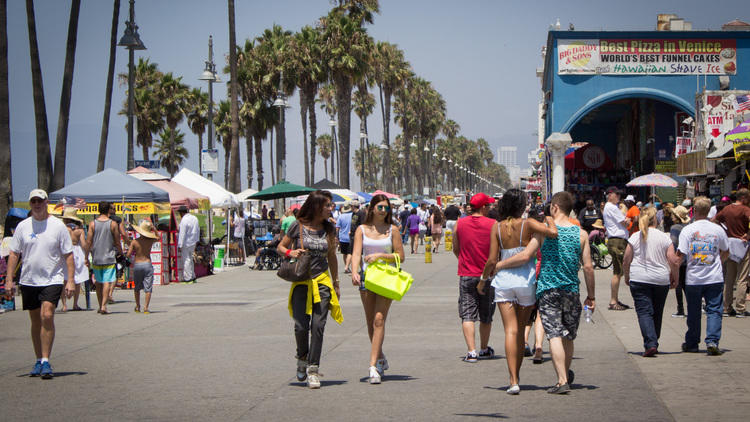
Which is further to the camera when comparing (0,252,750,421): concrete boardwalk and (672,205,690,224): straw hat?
(672,205,690,224): straw hat

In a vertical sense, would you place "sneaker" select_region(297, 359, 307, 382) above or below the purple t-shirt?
below

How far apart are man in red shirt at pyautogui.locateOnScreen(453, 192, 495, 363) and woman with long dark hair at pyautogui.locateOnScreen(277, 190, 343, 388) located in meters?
1.62

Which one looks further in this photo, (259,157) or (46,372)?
(259,157)

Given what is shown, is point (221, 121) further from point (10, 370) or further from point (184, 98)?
point (10, 370)

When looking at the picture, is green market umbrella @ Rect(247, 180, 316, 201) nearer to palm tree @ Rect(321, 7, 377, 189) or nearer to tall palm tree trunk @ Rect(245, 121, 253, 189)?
palm tree @ Rect(321, 7, 377, 189)

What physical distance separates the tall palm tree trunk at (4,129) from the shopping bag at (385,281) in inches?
556

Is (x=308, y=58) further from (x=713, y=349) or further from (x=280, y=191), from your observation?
(x=713, y=349)

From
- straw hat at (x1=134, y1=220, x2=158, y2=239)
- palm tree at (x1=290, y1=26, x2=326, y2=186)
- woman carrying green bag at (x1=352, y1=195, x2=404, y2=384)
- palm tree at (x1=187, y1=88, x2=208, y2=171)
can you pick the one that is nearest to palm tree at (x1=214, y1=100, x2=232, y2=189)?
palm tree at (x1=187, y1=88, x2=208, y2=171)

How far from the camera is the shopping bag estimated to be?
7.78m

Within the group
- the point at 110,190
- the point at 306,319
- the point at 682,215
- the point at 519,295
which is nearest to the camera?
the point at 519,295

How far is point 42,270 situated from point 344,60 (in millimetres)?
39265

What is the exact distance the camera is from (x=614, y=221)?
49.6 ft

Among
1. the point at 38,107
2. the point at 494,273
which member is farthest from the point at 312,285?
the point at 38,107

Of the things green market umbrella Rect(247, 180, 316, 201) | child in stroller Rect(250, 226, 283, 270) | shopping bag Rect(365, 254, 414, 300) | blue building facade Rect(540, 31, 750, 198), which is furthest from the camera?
blue building facade Rect(540, 31, 750, 198)
